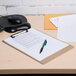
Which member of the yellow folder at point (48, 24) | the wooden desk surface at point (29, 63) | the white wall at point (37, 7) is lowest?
the wooden desk surface at point (29, 63)

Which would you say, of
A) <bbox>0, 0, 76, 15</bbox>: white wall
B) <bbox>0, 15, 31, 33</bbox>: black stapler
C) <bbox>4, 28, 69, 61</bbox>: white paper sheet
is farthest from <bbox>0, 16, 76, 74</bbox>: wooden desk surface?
<bbox>0, 0, 76, 15</bbox>: white wall

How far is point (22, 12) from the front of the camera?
1.34 meters

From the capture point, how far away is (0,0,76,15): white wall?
1296 mm

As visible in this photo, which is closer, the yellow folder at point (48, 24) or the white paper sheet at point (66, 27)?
the white paper sheet at point (66, 27)

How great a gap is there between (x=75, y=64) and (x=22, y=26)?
1.47 ft

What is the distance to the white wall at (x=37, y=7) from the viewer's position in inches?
51.0

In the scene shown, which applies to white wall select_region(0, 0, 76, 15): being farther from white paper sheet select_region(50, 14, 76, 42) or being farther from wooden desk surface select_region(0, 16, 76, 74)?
wooden desk surface select_region(0, 16, 76, 74)

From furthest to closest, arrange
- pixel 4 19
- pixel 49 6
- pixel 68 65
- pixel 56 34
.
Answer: pixel 49 6 → pixel 4 19 → pixel 56 34 → pixel 68 65

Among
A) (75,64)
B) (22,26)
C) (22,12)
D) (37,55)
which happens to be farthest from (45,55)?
(22,12)

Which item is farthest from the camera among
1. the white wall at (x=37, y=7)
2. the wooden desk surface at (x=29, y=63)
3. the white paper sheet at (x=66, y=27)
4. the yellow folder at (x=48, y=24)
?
the white wall at (x=37, y=7)

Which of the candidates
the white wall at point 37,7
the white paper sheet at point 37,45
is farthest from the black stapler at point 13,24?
the white wall at point 37,7

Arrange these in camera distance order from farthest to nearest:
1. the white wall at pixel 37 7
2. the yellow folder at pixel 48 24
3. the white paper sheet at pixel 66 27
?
the white wall at pixel 37 7 < the yellow folder at pixel 48 24 < the white paper sheet at pixel 66 27

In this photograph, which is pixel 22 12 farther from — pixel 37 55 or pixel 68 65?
pixel 68 65

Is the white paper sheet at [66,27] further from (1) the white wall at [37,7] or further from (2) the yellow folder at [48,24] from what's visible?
(1) the white wall at [37,7]
